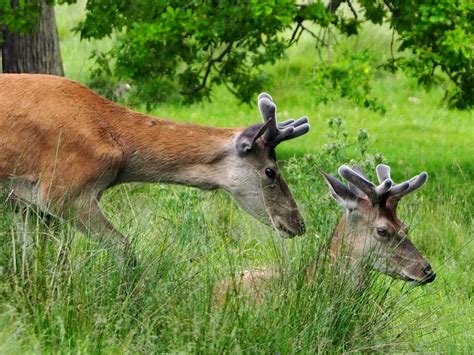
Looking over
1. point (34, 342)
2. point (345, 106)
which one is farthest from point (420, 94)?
point (34, 342)

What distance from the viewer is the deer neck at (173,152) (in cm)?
924

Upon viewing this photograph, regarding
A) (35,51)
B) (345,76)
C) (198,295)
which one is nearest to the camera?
(198,295)

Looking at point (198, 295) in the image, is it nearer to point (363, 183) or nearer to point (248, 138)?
point (363, 183)

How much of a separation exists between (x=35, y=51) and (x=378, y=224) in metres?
8.56

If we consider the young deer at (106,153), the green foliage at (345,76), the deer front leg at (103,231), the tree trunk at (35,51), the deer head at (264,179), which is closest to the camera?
the deer front leg at (103,231)

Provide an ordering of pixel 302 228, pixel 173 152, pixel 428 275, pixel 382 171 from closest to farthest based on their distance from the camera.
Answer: pixel 428 275 < pixel 173 152 < pixel 302 228 < pixel 382 171

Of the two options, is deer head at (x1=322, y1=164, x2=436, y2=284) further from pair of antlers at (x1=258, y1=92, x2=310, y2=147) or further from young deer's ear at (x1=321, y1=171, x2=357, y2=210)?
pair of antlers at (x1=258, y1=92, x2=310, y2=147)

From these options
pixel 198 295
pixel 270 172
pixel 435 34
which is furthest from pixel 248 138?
pixel 435 34

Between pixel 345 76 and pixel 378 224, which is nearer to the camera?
pixel 378 224

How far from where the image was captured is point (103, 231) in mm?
8539

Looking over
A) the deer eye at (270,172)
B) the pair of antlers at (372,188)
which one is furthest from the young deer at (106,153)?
the pair of antlers at (372,188)

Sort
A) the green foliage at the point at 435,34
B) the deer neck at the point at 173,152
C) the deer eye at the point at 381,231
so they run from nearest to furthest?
the deer eye at the point at 381,231 → the deer neck at the point at 173,152 → the green foliage at the point at 435,34

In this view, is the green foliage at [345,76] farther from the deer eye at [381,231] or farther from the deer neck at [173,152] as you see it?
the deer eye at [381,231]

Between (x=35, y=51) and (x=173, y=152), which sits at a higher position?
(x=173, y=152)
